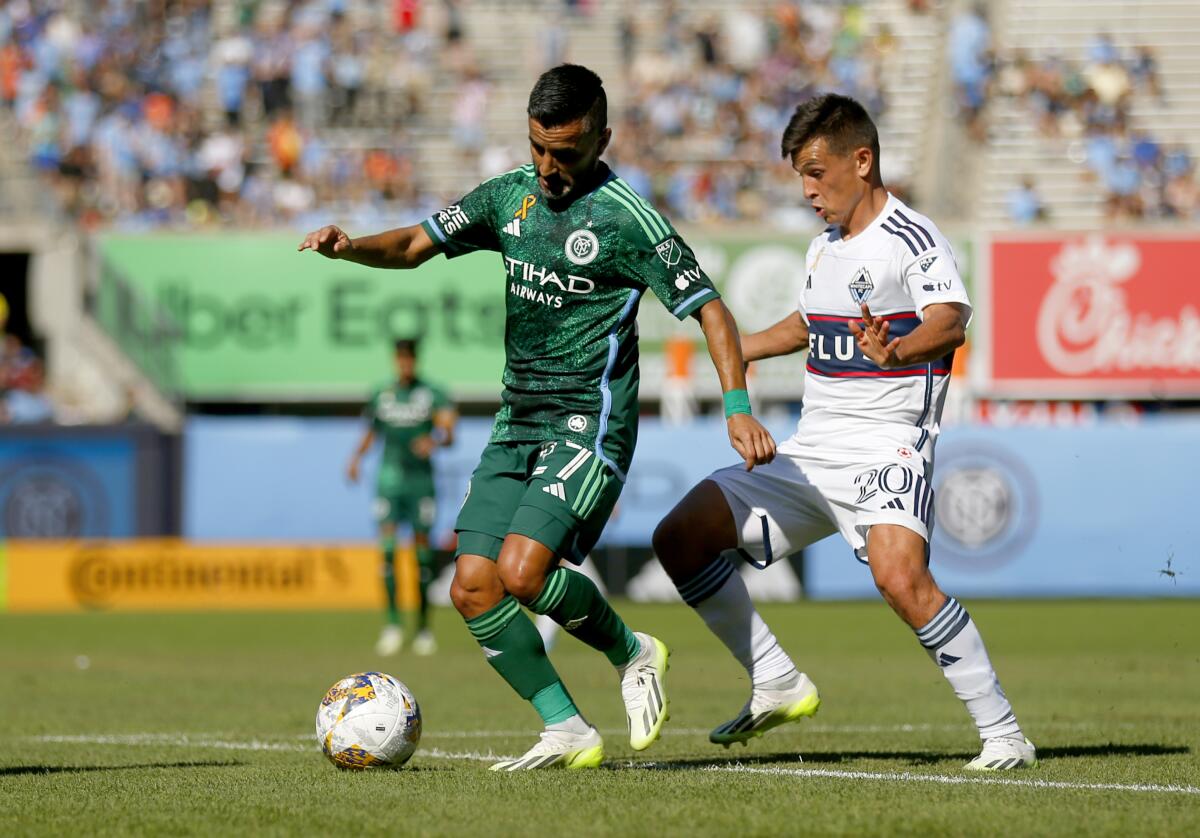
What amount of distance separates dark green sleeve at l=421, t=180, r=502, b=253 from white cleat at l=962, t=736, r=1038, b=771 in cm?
262

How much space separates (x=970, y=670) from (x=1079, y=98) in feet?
77.6

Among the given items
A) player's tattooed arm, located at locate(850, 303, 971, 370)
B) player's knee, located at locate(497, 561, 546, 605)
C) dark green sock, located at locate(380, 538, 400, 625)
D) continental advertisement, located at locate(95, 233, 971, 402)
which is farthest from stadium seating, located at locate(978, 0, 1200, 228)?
player's knee, located at locate(497, 561, 546, 605)

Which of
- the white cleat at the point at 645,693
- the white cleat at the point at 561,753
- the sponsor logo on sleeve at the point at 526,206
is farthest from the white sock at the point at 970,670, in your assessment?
the sponsor logo on sleeve at the point at 526,206

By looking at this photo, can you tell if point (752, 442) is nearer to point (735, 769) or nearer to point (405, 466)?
point (735, 769)

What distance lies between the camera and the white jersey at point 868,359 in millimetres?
7176

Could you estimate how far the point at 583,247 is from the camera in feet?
22.8

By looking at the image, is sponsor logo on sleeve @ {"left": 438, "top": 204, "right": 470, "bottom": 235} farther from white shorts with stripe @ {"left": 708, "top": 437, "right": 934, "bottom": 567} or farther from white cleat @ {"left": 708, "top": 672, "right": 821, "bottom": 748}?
white cleat @ {"left": 708, "top": 672, "right": 821, "bottom": 748}

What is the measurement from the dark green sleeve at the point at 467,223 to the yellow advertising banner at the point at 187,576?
1489 cm

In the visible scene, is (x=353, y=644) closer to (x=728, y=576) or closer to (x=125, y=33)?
(x=728, y=576)

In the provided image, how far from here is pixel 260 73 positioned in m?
28.6

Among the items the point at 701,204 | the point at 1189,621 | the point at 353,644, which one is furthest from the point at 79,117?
the point at 1189,621

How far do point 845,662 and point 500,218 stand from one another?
730 cm

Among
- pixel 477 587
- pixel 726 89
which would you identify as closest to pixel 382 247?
pixel 477 587

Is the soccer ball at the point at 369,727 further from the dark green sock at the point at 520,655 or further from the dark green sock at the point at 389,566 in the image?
the dark green sock at the point at 389,566
